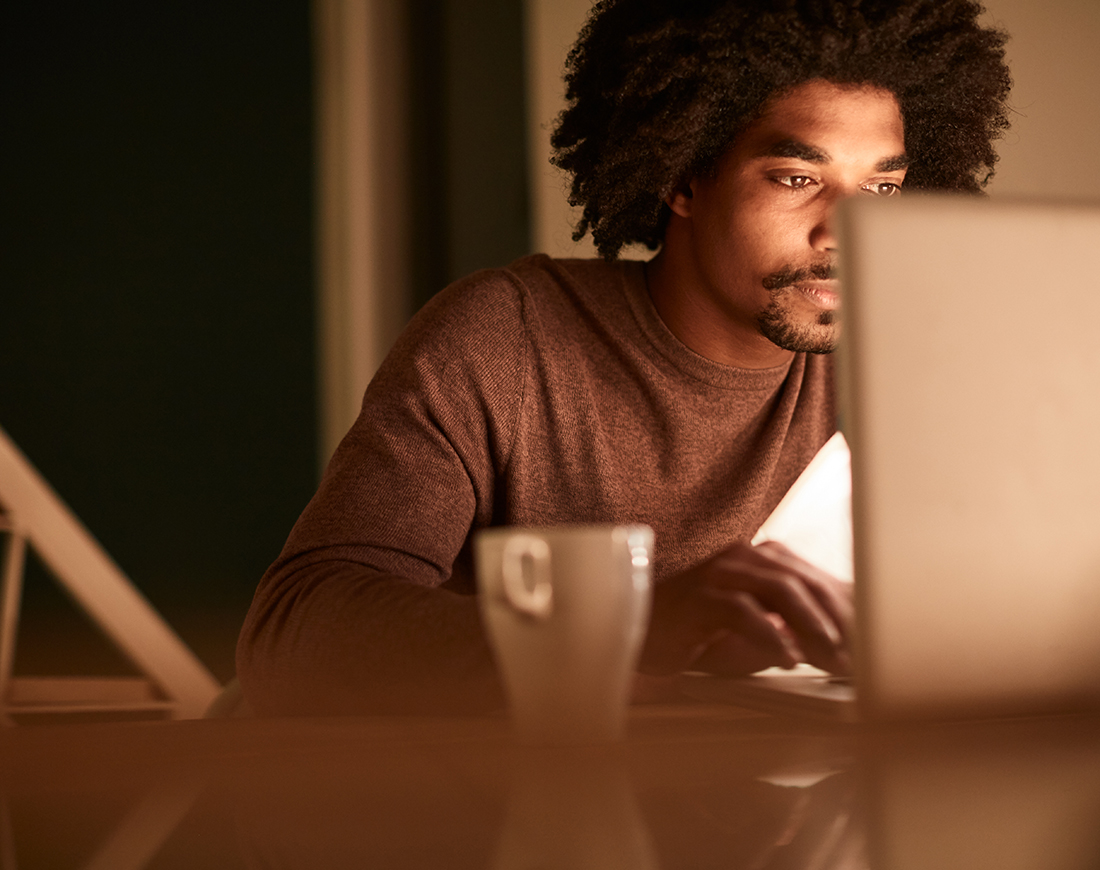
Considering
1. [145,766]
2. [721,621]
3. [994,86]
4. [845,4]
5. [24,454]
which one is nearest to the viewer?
[145,766]

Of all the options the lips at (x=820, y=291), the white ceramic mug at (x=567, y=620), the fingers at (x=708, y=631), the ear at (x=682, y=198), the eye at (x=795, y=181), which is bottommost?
the fingers at (x=708, y=631)

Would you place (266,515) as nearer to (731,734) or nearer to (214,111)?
(214,111)

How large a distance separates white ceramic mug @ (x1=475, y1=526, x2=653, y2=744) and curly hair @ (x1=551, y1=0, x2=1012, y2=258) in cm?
115

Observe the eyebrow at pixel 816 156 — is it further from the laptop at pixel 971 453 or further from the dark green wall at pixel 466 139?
the dark green wall at pixel 466 139

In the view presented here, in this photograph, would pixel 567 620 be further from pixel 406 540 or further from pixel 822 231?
pixel 822 231

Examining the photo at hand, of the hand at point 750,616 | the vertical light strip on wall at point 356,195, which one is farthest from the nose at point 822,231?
the vertical light strip on wall at point 356,195

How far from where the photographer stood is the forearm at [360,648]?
788mm

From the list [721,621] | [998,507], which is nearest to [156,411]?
[721,621]

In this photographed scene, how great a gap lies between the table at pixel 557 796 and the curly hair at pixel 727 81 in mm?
1140

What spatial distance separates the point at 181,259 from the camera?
109 inches

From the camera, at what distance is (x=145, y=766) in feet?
1.65

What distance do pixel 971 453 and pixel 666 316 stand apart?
3.19 feet

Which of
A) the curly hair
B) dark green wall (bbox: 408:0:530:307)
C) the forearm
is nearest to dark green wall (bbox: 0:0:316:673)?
dark green wall (bbox: 408:0:530:307)

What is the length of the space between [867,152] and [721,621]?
38.9 inches
